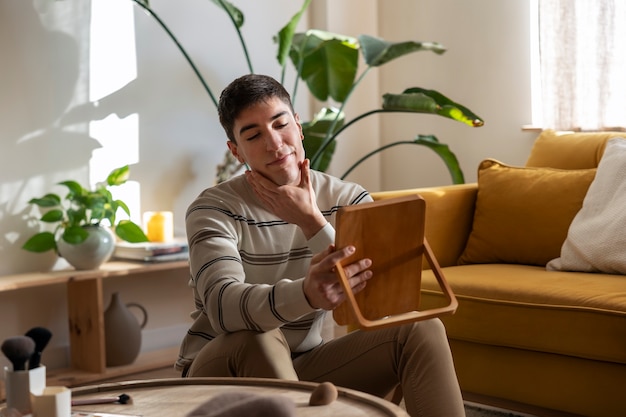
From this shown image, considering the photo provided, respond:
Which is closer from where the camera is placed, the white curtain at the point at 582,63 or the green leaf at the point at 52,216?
the green leaf at the point at 52,216

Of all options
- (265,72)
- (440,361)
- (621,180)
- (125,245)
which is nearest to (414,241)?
(440,361)

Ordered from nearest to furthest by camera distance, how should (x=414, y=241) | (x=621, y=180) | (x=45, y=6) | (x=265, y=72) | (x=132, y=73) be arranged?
1. (x=414, y=241)
2. (x=621, y=180)
3. (x=45, y=6)
4. (x=132, y=73)
5. (x=265, y=72)

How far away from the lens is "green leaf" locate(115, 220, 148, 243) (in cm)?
371

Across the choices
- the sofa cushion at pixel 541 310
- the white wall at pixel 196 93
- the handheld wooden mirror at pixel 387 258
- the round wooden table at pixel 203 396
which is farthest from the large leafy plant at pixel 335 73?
the round wooden table at pixel 203 396

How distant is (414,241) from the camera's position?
5.51 ft

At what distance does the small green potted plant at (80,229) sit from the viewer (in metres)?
3.56

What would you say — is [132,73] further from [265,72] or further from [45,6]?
[265,72]

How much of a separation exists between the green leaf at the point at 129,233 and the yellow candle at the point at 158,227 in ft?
0.49

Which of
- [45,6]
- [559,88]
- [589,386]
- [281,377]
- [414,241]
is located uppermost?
[45,6]

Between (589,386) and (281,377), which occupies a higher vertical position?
(281,377)

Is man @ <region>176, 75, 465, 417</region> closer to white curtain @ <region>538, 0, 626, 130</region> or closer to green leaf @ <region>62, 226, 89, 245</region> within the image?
green leaf @ <region>62, 226, 89, 245</region>

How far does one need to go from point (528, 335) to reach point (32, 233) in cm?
207

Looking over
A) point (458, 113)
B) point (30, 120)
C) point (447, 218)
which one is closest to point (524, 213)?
point (447, 218)

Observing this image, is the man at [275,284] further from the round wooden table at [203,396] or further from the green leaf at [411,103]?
the green leaf at [411,103]
